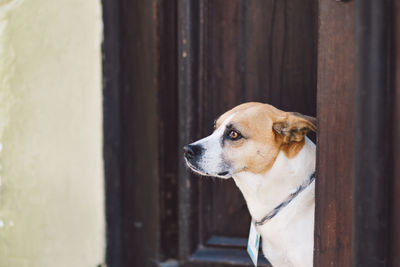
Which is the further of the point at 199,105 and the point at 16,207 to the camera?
the point at 16,207

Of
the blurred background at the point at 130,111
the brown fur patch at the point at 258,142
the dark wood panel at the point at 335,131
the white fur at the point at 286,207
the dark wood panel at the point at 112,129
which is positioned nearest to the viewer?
the dark wood panel at the point at 335,131

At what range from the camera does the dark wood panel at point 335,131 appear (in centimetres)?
104

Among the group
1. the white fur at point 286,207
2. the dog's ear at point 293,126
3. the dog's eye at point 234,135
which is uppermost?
the dog's ear at point 293,126

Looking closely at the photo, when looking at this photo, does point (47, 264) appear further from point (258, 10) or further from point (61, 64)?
point (258, 10)

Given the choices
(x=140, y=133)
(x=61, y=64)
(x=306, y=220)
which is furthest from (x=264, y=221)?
(x=61, y=64)

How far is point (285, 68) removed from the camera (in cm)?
179

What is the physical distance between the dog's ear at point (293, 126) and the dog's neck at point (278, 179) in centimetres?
6

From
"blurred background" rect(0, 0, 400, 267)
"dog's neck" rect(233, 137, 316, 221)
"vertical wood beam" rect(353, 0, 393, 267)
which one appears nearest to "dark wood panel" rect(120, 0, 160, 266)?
"blurred background" rect(0, 0, 400, 267)

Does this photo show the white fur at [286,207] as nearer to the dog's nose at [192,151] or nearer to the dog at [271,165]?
the dog at [271,165]

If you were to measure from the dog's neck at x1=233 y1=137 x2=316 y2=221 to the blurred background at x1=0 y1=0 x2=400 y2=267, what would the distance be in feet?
1.05

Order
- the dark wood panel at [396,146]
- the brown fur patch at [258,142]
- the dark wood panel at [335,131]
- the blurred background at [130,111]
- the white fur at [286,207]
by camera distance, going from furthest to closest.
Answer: the blurred background at [130,111], the brown fur patch at [258,142], the white fur at [286,207], the dark wood panel at [335,131], the dark wood panel at [396,146]

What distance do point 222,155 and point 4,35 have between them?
1190 millimetres

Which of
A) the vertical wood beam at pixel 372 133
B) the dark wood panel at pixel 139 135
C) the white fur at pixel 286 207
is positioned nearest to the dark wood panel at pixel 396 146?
the vertical wood beam at pixel 372 133

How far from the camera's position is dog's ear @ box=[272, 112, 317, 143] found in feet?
4.93
